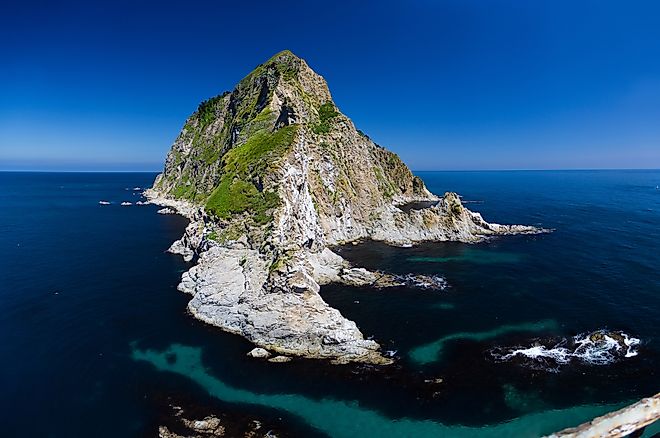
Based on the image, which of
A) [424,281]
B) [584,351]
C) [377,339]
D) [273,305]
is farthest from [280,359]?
[424,281]

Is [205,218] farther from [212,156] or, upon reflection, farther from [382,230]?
[212,156]

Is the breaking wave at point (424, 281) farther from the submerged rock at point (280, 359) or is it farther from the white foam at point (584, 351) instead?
the submerged rock at point (280, 359)

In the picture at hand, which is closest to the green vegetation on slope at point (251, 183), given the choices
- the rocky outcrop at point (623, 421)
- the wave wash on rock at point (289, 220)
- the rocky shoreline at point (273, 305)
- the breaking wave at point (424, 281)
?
the wave wash on rock at point (289, 220)

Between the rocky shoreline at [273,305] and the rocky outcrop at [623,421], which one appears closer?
the rocky outcrop at [623,421]

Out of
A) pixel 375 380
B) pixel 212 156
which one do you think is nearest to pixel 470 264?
pixel 375 380

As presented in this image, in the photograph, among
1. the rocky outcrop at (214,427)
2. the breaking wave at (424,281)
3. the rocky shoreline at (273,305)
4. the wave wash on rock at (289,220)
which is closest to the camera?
the rocky outcrop at (214,427)

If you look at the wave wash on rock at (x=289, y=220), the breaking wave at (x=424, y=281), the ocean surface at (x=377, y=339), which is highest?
the wave wash on rock at (x=289, y=220)

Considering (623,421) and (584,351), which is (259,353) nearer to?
(584,351)
